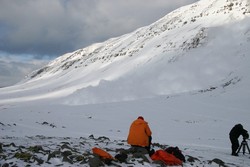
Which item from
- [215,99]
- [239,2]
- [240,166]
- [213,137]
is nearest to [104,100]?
[215,99]

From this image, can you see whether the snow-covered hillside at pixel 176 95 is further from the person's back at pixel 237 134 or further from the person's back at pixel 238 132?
the person's back at pixel 238 132

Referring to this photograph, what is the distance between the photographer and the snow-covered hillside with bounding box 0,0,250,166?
21250 millimetres

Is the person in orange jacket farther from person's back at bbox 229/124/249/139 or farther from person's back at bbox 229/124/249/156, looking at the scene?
person's back at bbox 229/124/249/139

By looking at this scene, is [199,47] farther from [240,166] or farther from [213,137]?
[240,166]

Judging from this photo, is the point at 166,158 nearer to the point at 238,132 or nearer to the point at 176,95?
the point at 238,132

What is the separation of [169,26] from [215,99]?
5312cm

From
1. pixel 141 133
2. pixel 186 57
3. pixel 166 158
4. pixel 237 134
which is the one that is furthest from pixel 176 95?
pixel 166 158

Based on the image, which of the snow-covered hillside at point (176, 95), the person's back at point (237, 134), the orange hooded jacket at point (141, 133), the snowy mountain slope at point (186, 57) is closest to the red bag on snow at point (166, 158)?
the orange hooded jacket at point (141, 133)

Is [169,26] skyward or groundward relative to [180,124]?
skyward

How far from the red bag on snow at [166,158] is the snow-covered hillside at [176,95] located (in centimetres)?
230

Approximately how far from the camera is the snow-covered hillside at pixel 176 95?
21.2 meters

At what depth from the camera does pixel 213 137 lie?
20.2 metres

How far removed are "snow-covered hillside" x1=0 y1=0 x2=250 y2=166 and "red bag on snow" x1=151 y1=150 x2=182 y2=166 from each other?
2300 mm

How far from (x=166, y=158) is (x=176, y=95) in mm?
33296
